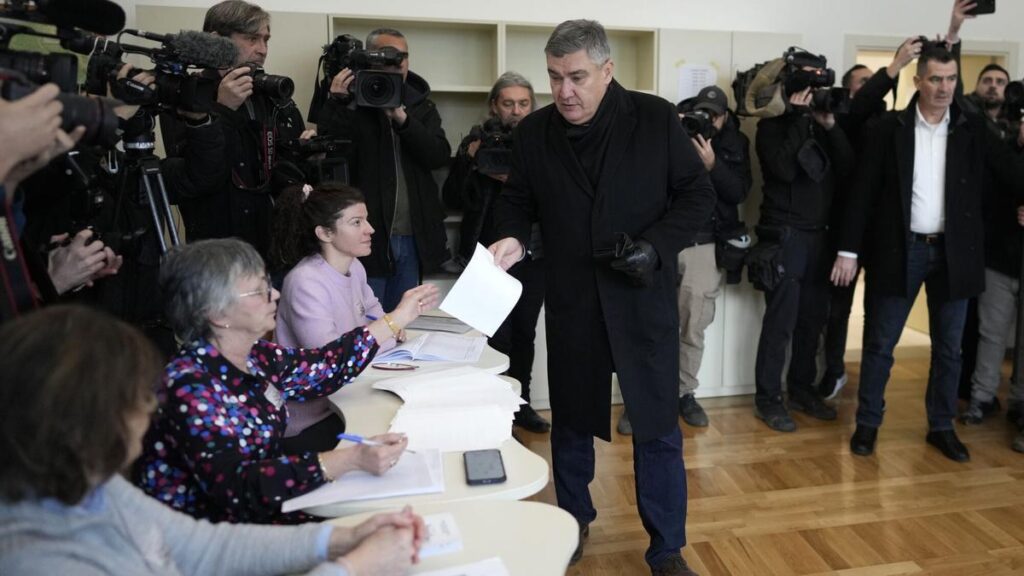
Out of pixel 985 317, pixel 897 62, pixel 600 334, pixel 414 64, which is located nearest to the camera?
pixel 600 334

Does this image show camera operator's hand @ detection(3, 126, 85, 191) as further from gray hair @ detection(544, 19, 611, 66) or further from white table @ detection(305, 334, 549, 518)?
gray hair @ detection(544, 19, 611, 66)

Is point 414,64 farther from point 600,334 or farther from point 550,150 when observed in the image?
point 600,334

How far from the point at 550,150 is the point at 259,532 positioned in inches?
53.5

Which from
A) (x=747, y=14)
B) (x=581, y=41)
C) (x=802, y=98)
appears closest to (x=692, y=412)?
(x=802, y=98)

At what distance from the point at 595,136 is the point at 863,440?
2.01m

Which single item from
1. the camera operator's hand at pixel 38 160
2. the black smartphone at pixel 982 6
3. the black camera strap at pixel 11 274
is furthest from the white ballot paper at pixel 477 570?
the black smartphone at pixel 982 6

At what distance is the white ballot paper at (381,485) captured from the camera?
1.37m

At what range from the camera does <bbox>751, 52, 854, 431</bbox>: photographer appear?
3.49 m

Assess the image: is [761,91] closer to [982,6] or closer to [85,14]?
[982,6]

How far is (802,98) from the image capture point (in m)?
3.44

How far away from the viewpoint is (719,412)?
154 inches

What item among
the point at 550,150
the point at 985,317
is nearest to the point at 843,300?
the point at 985,317

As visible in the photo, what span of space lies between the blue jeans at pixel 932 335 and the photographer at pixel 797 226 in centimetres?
37

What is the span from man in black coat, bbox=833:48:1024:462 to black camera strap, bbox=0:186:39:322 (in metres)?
3.00
